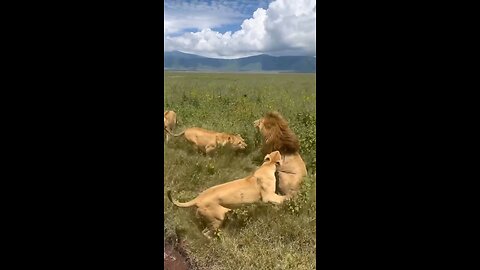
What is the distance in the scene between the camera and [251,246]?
2.05 metres

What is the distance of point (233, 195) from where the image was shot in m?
2.08

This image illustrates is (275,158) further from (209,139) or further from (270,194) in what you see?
(209,139)

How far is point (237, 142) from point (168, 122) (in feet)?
0.82

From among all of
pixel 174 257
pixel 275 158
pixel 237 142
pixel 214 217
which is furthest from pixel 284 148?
pixel 174 257

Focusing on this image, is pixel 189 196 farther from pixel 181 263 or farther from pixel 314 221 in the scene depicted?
pixel 314 221

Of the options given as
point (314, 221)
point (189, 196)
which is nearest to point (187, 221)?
point (189, 196)

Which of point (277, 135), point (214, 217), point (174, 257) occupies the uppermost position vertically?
point (277, 135)

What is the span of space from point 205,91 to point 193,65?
10 centimetres

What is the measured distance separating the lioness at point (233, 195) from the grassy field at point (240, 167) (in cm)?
2

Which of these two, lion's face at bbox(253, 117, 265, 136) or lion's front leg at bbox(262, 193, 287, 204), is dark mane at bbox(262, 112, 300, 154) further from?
lion's front leg at bbox(262, 193, 287, 204)

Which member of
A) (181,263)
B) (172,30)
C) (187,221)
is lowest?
(181,263)

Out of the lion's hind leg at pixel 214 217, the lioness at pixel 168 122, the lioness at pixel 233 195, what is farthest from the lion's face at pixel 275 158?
the lioness at pixel 168 122

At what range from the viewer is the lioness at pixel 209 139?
2152 mm

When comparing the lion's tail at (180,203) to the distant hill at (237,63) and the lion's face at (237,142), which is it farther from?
the distant hill at (237,63)
